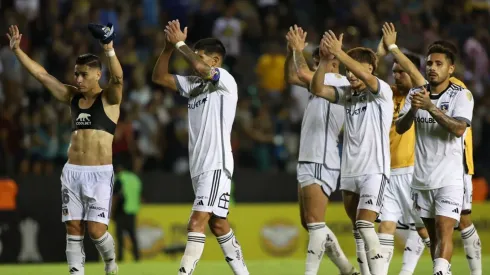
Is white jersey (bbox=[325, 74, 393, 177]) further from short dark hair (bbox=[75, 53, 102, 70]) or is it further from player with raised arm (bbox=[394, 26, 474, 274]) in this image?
short dark hair (bbox=[75, 53, 102, 70])

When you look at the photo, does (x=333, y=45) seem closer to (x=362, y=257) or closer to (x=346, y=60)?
(x=346, y=60)

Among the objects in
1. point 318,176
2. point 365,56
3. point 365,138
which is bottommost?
point 318,176

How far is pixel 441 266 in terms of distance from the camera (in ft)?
35.3

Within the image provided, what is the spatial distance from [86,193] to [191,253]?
1466 mm

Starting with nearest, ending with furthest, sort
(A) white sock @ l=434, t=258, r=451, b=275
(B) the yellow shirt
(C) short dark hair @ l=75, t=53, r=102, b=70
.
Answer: (A) white sock @ l=434, t=258, r=451, b=275 < (C) short dark hair @ l=75, t=53, r=102, b=70 < (B) the yellow shirt

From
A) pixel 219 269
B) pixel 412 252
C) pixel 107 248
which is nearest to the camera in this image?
pixel 107 248

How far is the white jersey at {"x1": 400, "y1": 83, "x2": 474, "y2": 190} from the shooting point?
1113 centimetres

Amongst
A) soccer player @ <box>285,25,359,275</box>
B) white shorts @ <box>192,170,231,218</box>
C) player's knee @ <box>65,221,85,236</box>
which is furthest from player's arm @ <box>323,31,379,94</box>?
player's knee @ <box>65,221,85,236</box>

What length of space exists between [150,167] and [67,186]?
8.36m

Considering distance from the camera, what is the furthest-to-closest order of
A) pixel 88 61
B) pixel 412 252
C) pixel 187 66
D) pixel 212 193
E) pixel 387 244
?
pixel 187 66, pixel 412 252, pixel 387 244, pixel 88 61, pixel 212 193

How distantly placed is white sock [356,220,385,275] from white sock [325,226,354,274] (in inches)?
35.2

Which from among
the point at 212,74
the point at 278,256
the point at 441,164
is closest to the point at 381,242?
the point at 441,164

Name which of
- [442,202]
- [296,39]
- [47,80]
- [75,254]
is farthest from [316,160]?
[47,80]

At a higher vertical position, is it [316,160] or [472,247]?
[316,160]
